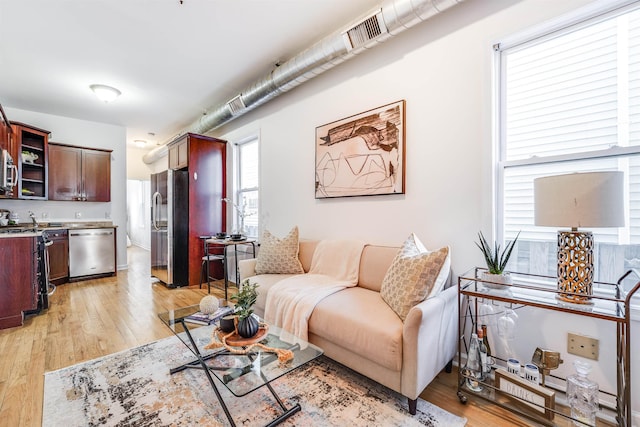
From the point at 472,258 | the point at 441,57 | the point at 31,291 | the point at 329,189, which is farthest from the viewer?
the point at 329,189

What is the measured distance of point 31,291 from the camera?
9.47ft

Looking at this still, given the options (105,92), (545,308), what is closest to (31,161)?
(105,92)

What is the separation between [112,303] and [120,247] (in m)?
2.65

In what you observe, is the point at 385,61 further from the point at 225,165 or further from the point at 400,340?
the point at 225,165

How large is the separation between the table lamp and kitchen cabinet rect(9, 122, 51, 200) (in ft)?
20.3

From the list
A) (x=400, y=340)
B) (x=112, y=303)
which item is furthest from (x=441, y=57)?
(x=112, y=303)

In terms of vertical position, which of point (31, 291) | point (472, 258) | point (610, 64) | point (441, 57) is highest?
point (441, 57)

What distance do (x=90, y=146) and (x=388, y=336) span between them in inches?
250

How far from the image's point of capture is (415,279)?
173 centimetres

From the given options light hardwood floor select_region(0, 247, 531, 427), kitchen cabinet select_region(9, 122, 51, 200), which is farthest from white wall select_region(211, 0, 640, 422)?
kitchen cabinet select_region(9, 122, 51, 200)

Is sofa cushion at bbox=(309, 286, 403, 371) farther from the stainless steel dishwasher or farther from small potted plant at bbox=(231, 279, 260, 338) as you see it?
the stainless steel dishwasher

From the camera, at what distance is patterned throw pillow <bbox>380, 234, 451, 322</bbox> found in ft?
5.58

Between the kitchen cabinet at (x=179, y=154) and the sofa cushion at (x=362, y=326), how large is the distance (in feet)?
11.2

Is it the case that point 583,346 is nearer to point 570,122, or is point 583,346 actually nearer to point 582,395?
point 582,395
